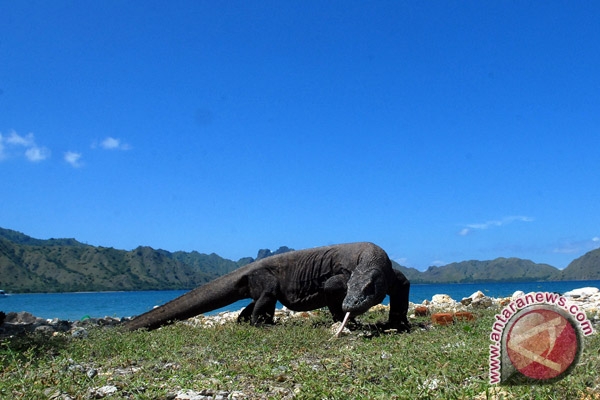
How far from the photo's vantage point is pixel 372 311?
1463cm

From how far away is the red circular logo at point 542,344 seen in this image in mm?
4203

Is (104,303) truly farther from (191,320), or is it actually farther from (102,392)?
(102,392)

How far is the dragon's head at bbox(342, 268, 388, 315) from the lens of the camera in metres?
9.64

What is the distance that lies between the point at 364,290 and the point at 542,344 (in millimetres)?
5692

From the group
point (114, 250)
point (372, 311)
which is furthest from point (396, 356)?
point (114, 250)

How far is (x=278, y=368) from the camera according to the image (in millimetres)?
6191

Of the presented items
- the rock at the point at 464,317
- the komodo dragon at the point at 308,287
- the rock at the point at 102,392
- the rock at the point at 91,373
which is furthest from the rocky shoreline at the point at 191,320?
the rock at the point at 102,392

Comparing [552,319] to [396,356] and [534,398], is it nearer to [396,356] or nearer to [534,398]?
[534,398]

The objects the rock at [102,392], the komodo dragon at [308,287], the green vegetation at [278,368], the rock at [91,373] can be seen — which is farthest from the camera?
the komodo dragon at [308,287]

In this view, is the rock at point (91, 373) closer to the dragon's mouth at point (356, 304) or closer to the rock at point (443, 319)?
the dragon's mouth at point (356, 304)

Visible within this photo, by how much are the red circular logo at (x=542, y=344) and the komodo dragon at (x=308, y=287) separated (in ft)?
17.6

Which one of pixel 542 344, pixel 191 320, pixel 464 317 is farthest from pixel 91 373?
pixel 191 320

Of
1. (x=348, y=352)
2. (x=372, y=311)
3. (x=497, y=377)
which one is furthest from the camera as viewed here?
(x=372, y=311)

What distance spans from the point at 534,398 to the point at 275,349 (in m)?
4.37
